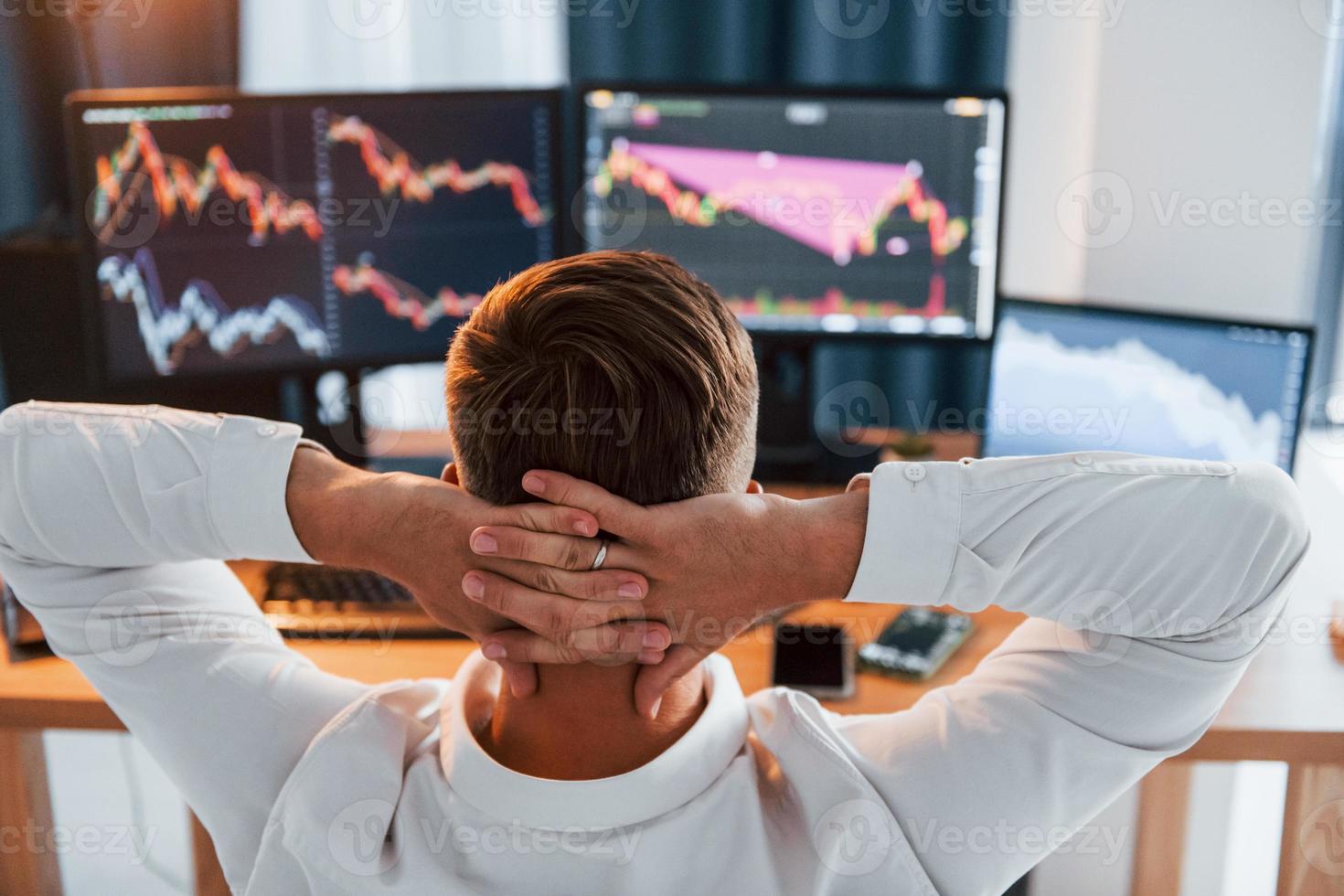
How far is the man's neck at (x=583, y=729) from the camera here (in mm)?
867

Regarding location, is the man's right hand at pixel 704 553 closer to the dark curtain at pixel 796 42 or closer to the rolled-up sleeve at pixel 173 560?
the rolled-up sleeve at pixel 173 560

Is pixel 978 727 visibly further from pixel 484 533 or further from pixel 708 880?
pixel 484 533

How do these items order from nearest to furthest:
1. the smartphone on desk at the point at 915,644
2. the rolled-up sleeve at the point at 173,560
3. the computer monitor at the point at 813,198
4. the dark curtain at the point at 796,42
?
the rolled-up sleeve at the point at 173,560 < the smartphone on desk at the point at 915,644 < the computer monitor at the point at 813,198 < the dark curtain at the point at 796,42

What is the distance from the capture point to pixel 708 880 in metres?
0.86

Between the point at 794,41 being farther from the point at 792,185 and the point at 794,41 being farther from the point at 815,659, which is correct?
the point at 815,659

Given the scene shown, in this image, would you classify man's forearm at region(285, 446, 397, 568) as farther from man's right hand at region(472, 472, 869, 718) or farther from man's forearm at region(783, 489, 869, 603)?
man's forearm at region(783, 489, 869, 603)

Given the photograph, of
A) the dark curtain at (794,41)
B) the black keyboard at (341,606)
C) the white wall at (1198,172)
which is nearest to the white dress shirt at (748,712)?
the black keyboard at (341,606)

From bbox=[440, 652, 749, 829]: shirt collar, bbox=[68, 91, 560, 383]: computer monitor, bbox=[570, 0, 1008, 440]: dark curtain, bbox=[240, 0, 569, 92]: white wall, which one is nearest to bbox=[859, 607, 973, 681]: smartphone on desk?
bbox=[440, 652, 749, 829]: shirt collar

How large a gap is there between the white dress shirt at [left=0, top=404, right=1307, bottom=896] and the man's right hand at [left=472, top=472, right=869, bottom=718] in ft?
0.09

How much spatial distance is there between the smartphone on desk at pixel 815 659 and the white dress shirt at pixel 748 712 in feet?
1.14

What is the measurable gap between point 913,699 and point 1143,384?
60 cm

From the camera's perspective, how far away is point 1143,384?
157 centimetres

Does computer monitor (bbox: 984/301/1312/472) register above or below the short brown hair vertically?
below

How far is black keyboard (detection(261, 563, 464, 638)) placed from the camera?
1.40 metres
